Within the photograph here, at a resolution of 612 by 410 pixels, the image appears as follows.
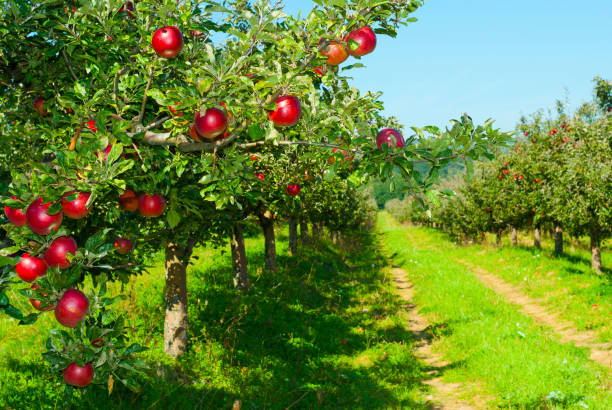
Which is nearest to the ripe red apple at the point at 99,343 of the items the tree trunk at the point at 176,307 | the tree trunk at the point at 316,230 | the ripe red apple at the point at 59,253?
the ripe red apple at the point at 59,253

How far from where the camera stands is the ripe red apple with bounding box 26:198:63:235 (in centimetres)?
230

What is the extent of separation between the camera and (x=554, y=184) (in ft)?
58.7

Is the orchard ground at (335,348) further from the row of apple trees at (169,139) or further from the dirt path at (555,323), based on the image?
the row of apple trees at (169,139)

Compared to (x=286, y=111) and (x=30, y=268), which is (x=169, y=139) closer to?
(x=286, y=111)

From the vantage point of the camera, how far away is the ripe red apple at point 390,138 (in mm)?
2434

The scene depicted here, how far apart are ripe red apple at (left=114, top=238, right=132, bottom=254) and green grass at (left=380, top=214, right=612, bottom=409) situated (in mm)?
6704

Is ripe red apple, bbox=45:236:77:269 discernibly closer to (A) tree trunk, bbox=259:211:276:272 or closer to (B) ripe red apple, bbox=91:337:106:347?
(B) ripe red apple, bbox=91:337:106:347

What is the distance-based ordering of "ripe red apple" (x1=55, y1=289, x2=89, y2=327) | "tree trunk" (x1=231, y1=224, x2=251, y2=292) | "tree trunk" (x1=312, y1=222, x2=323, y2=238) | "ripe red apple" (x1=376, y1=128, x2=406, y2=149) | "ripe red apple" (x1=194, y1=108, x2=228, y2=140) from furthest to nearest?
"tree trunk" (x1=312, y1=222, x2=323, y2=238)
"tree trunk" (x1=231, y1=224, x2=251, y2=292)
"ripe red apple" (x1=376, y1=128, x2=406, y2=149)
"ripe red apple" (x1=194, y1=108, x2=228, y2=140)
"ripe red apple" (x1=55, y1=289, x2=89, y2=327)

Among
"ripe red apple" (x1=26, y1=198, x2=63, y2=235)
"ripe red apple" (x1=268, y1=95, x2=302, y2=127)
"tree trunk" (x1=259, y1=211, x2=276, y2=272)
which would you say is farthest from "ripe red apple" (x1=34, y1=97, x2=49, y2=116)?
"tree trunk" (x1=259, y1=211, x2=276, y2=272)

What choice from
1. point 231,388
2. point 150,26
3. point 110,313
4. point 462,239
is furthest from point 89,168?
point 462,239

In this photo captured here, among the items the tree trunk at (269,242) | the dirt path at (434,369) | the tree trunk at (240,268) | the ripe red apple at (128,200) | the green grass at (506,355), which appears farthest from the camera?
the tree trunk at (269,242)

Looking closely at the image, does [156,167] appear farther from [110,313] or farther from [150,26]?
[110,313]

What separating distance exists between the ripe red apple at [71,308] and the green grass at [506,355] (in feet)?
23.1

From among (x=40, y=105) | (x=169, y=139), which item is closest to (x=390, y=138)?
(x=169, y=139)
